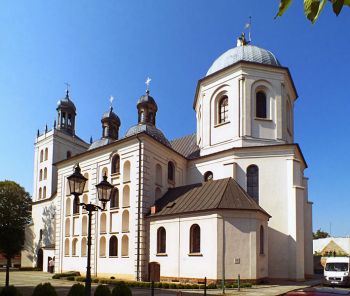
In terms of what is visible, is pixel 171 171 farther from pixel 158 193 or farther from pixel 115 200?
pixel 115 200

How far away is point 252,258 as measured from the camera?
25359 mm

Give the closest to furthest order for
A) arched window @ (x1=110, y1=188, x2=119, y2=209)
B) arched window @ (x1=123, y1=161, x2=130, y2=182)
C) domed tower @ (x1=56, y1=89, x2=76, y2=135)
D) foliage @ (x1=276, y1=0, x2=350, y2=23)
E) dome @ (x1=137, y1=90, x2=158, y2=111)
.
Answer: foliage @ (x1=276, y1=0, x2=350, y2=23)
arched window @ (x1=123, y1=161, x2=130, y2=182)
arched window @ (x1=110, y1=188, x2=119, y2=209)
dome @ (x1=137, y1=90, x2=158, y2=111)
domed tower @ (x1=56, y1=89, x2=76, y2=135)

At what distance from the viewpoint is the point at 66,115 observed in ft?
190

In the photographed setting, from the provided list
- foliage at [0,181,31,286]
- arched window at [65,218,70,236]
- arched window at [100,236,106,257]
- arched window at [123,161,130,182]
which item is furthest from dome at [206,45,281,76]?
foliage at [0,181,31,286]

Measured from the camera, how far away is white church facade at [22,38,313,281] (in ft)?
84.8

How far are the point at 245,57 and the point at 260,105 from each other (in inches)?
176

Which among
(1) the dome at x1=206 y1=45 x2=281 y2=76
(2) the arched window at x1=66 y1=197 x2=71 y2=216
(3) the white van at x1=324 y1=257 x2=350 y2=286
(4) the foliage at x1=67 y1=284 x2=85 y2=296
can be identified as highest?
(1) the dome at x1=206 y1=45 x2=281 y2=76

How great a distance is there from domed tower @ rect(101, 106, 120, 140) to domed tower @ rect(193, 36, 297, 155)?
42.4 feet

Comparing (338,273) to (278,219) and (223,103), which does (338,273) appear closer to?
(278,219)

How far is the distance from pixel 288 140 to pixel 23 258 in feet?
119

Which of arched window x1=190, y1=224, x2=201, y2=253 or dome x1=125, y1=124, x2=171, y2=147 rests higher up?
dome x1=125, y1=124, x2=171, y2=147

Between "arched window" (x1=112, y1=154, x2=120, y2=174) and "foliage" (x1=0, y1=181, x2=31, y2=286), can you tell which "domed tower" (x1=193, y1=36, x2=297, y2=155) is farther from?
"foliage" (x1=0, y1=181, x2=31, y2=286)

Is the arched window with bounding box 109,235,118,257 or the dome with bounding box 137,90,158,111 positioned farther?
the dome with bounding box 137,90,158,111

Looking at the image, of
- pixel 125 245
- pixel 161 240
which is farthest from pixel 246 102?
pixel 125 245
